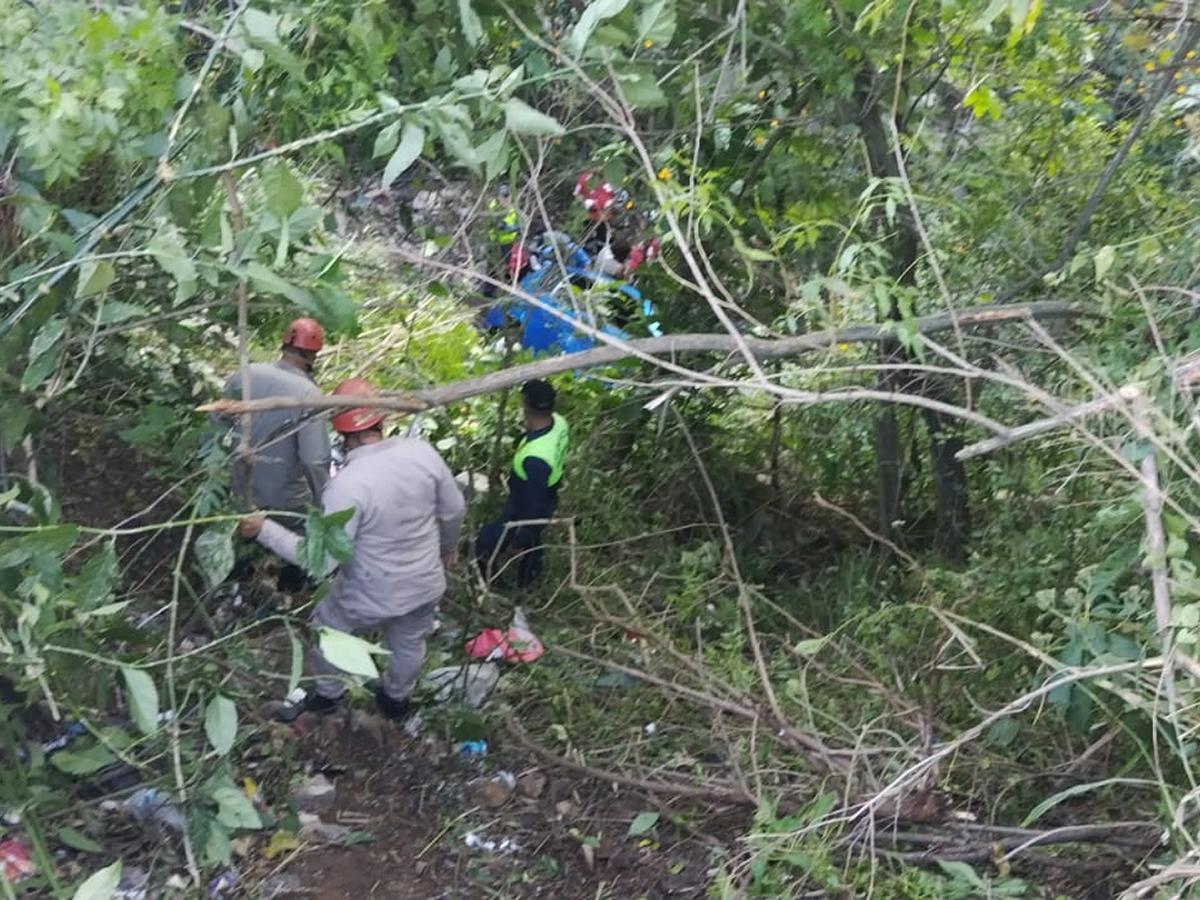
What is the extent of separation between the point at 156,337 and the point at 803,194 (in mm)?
2605

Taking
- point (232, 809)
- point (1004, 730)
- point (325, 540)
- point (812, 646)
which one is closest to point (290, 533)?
point (325, 540)

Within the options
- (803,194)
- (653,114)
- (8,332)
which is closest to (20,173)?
(8,332)

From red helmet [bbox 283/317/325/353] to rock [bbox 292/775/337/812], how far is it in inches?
71.2

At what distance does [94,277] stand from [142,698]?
0.98 metres

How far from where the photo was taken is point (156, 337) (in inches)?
208

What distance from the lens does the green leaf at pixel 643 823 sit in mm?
4180

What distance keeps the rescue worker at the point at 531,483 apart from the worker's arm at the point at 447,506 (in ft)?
2.31

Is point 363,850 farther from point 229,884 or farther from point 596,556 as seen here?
point 596,556

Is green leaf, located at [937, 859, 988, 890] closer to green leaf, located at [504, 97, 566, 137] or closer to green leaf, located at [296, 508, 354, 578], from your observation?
green leaf, located at [296, 508, 354, 578]

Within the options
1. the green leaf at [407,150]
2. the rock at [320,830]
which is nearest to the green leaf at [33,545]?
the green leaf at [407,150]

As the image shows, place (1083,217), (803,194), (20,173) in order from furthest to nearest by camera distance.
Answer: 1. (803,194)
2. (1083,217)
3. (20,173)

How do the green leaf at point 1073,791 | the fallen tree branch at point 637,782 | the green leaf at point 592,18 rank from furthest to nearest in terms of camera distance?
the fallen tree branch at point 637,782 < the green leaf at point 592,18 < the green leaf at point 1073,791

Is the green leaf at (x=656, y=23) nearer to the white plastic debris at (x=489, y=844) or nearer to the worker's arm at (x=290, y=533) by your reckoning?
the worker's arm at (x=290, y=533)

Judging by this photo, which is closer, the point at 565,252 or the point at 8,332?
the point at 8,332
